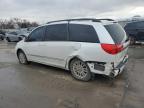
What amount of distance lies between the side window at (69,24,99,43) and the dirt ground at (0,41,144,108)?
1.22m

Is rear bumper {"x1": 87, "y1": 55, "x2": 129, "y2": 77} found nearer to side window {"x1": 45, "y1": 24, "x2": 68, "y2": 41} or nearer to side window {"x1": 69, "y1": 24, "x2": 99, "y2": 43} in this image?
side window {"x1": 69, "y1": 24, "x2": 99, "y2": 43}

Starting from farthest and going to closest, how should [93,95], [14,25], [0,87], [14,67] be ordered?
1. [14,25]
2. [14,67]
3. [0,87]
4. [93,95]

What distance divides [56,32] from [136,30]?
8.83 metres

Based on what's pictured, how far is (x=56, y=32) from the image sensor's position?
6.38 metres

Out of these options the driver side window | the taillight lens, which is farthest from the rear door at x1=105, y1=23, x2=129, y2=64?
the driver side window

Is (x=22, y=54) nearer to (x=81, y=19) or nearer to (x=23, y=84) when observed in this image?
(x=23, y=84)

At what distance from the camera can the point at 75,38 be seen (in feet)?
18.7

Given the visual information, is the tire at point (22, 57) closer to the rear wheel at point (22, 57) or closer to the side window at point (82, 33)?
the rear wheel at point (22, 57)

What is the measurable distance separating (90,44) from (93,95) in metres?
1.37

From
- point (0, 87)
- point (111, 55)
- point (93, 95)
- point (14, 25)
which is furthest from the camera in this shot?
point (14, 25)

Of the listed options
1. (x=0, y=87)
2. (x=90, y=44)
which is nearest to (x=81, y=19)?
(x=90, y=44)

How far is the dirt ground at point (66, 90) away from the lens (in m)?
4.30

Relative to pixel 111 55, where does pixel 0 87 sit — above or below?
below

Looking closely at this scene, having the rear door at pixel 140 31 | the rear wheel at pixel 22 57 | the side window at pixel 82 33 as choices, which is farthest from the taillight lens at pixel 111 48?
the rear door at pixel 140 31
